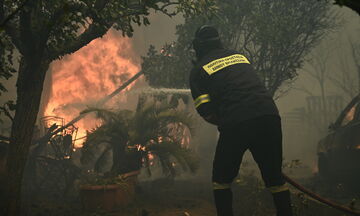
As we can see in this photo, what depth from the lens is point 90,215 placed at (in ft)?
19.2

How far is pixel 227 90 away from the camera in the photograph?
4.23 metres

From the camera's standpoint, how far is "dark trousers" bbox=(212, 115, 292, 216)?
3.97 meters

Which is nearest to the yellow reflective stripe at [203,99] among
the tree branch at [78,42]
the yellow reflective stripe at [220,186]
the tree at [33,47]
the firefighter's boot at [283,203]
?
the yellow reflective stripe at [220,186]

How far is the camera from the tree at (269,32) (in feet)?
27.1

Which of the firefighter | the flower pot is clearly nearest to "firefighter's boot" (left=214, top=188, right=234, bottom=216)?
the firefighter

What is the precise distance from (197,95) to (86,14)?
5.99ft

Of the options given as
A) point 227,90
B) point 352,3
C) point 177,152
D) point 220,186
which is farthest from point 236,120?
point 177,152

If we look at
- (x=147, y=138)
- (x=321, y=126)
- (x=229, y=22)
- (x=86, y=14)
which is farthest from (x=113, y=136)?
(x=321, y=126)

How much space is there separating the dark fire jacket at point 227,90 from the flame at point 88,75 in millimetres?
11433

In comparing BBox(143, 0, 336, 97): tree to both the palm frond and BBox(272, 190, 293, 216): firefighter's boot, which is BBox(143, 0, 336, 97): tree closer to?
the palm frond

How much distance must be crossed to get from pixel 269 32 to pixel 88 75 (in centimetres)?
1069

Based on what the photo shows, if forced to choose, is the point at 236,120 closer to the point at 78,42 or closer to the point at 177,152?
the point at 78,42

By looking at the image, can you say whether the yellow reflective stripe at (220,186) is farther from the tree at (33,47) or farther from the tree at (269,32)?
the tree at (269,32)

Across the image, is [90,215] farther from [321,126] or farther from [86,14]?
[321,126]
